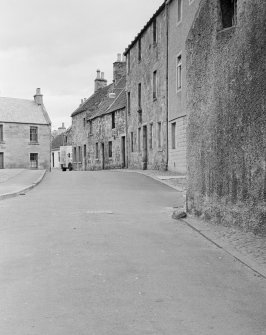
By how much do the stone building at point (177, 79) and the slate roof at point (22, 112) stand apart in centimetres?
2845

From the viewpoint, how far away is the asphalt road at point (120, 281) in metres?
3.67

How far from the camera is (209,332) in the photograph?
3.51 m

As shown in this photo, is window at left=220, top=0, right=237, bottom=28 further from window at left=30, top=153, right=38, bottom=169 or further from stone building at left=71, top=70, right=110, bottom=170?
window at left=30, top=153, right=38, bottom=169

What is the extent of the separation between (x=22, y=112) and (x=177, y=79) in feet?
102

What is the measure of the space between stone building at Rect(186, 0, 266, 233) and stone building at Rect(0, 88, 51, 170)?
134 feet

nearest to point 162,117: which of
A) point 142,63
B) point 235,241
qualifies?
point 142,63

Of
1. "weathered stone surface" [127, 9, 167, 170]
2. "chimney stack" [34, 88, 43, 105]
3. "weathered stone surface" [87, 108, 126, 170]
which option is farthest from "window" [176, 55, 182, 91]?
"chimney stack" [34, 88, 43, 105]

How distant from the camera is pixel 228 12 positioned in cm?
823

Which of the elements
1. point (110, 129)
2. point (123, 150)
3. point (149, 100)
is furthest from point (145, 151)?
point (110, 129)

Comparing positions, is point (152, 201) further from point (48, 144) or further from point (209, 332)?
point (48, 144)

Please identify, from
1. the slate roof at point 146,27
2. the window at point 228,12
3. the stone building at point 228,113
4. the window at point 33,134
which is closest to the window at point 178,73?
the slate roof at point 146,27

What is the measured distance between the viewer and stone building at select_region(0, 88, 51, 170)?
4725cm

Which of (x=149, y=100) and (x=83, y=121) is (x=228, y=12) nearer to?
(x=149, y=100)

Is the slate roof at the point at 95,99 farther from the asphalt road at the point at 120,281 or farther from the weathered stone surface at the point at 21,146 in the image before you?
the asphalt road at the point at 120,281
